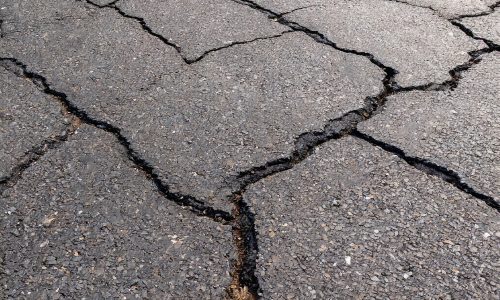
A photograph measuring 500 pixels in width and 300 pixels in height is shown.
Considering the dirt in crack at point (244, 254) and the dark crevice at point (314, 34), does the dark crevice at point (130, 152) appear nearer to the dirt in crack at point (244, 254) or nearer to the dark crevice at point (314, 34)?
the dirt in crack at point (244, 254)

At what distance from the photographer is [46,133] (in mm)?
2307

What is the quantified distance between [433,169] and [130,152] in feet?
4.08

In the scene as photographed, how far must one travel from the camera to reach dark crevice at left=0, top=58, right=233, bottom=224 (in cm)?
193

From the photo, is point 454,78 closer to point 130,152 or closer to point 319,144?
point 319,144

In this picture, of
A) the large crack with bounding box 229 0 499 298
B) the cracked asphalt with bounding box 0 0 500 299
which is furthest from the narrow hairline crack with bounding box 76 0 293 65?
the large crack with bounding box 229 0 499 298

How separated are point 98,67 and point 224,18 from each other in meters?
0.86

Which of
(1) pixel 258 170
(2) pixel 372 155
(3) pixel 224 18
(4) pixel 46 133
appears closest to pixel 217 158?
(1) pixel 258 170

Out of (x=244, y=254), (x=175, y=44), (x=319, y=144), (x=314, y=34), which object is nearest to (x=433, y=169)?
(x=319, y=144)

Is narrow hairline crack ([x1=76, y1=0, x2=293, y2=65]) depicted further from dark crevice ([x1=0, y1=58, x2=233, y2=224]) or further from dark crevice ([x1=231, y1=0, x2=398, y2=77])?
dark crevice ([x1=0, y1=58, x2=233, y2=224])

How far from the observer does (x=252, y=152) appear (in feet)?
7.18

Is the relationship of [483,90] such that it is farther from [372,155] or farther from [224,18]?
[224,18]

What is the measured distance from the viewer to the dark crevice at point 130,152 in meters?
1.93

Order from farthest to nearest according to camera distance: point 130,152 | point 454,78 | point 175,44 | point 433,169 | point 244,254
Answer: point 175,44
point 454,78
point 130,152
point 433,169
point 244,254

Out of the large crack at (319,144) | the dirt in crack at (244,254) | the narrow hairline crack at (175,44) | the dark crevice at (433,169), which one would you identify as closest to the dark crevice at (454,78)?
the large crack at (319,144)
